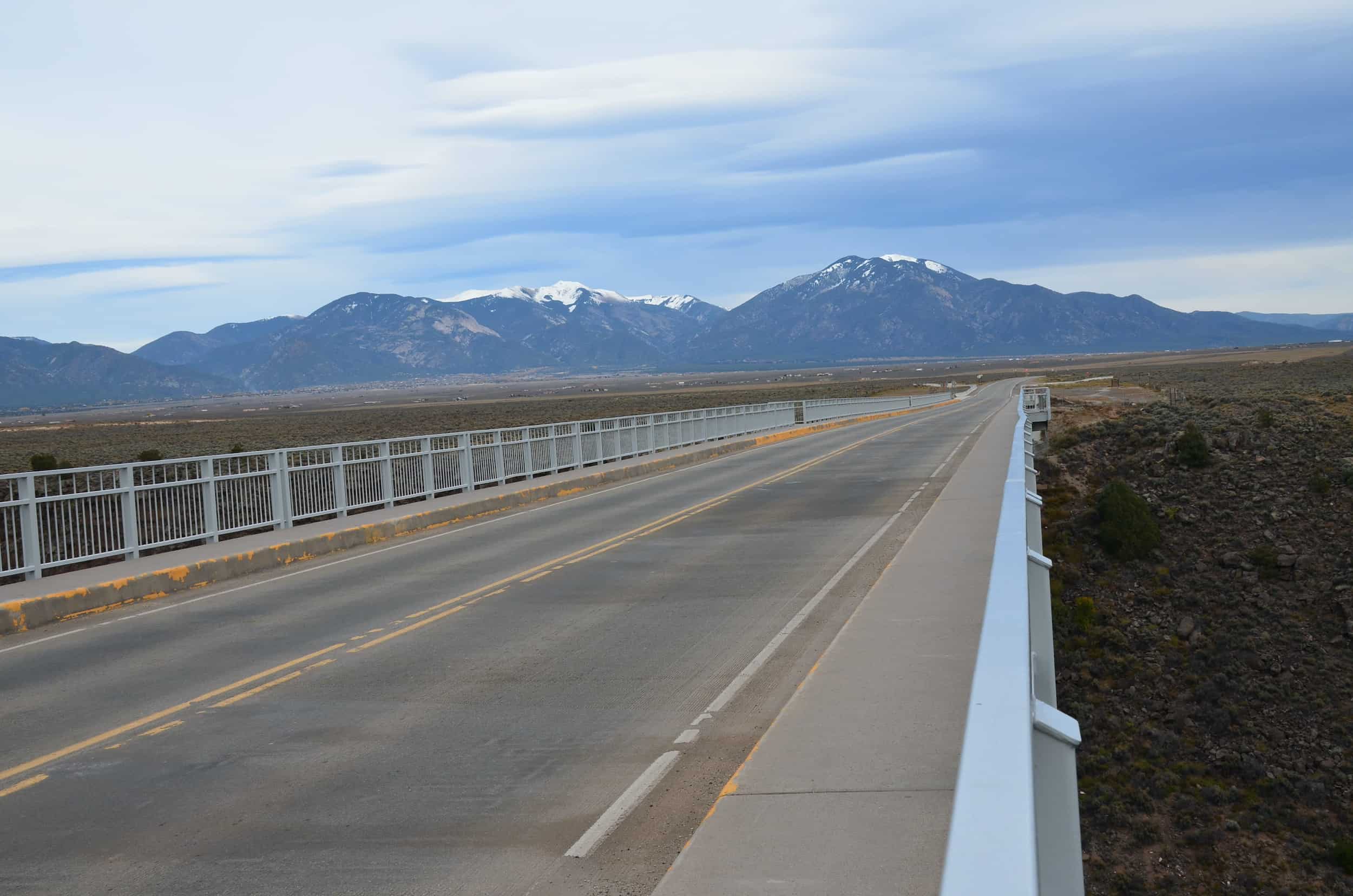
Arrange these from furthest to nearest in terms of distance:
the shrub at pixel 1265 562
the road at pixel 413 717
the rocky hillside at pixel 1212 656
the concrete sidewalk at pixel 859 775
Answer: the shrub at pixel 1265 562 < the rocky hillside at pixel 1212 656 < the road at pixel 413 717 < the concrete sidewalk at pixel 859 775

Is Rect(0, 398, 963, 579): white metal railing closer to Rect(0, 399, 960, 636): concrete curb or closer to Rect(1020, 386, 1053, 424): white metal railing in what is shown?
Rect(0, 399, 960, 636): concrete curb

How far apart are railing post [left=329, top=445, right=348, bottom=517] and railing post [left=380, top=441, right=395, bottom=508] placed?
125 centimetres

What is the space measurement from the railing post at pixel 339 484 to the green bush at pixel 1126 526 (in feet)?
63.1

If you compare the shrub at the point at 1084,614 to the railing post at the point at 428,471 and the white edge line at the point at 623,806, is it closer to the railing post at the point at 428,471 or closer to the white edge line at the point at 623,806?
the railing post at the point at 428,471

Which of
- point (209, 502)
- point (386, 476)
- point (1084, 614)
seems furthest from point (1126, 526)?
point (209, 502)

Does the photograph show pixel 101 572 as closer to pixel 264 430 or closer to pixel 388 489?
pixel 388 489

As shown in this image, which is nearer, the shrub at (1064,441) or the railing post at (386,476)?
the railing post at (386,476)

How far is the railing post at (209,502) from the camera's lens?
16797 millimetres

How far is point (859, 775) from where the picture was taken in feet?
19.9

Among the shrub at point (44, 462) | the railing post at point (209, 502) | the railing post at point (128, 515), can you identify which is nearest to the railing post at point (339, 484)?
the railing post at point (209, 502)

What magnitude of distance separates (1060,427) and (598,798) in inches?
2179

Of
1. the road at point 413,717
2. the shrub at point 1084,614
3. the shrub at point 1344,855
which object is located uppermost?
the road at point 413,717

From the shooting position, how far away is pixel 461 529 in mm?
20109

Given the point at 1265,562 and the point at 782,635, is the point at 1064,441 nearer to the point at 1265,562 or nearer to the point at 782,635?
the point at 1265,562
